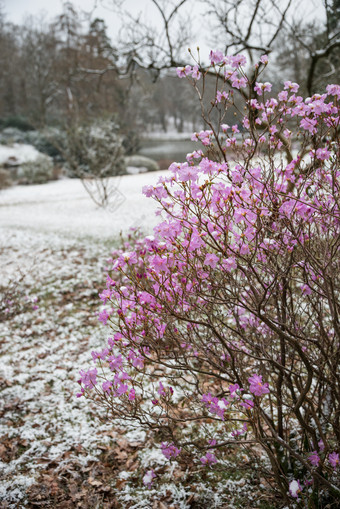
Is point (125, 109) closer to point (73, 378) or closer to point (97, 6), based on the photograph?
point (97, 6)

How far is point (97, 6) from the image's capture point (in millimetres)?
8008

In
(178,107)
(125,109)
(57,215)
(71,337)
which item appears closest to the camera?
(71,337)

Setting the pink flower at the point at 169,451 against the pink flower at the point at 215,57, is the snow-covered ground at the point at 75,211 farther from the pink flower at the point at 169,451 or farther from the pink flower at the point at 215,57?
the pink flower at the point at 215,57

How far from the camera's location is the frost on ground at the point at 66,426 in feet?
8.95

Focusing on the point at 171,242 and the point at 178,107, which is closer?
the point at 171,242

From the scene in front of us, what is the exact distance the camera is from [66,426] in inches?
140

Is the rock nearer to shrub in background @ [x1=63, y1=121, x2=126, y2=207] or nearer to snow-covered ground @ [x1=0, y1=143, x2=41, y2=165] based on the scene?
shrub in background @ [x1=63, y1=121, x2=126, y2=207]

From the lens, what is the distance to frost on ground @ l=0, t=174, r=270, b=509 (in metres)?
2.73

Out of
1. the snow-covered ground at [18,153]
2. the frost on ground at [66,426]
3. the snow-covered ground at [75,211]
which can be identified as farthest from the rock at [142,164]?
the frost on ground at [66,426]

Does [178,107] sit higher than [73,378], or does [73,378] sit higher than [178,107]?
[178,107]

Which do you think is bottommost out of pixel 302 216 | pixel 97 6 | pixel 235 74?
pixel 302 216

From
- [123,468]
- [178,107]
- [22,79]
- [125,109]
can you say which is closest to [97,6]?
[123,468]

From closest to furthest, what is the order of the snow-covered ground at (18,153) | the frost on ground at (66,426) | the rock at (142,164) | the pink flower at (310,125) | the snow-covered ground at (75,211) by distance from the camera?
the pink flower at (310,125), the frost on ground at (66,426), the snow-covered ground at (75,211), the snow-covered ground at (18,153), the rock at (142,164)

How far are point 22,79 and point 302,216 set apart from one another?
131 ft
